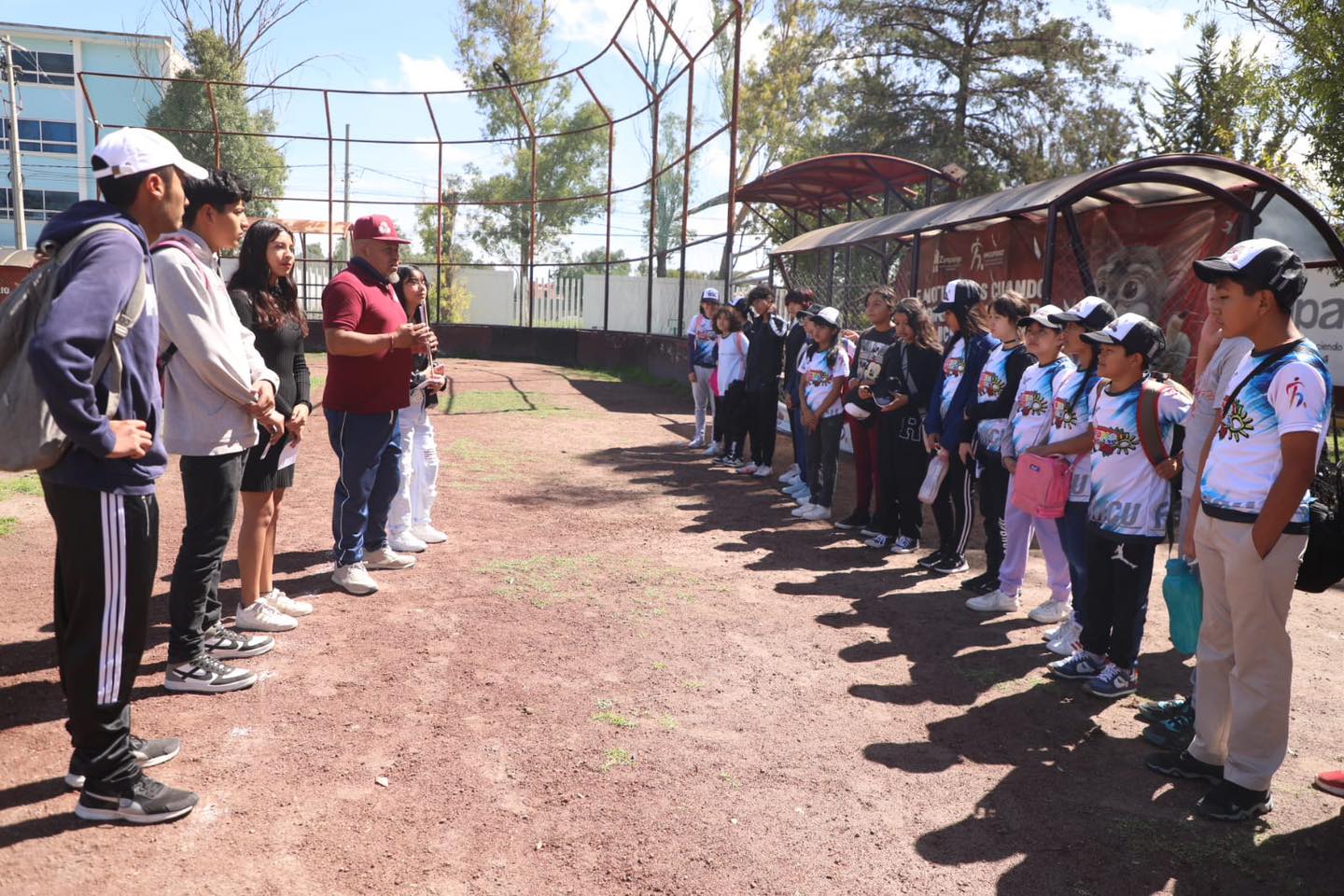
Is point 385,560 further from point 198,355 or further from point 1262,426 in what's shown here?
point 1262,426

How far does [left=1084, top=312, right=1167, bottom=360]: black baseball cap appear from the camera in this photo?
12.9 ft

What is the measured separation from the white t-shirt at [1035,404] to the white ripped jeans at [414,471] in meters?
3.45

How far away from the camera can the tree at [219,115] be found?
98.7ft

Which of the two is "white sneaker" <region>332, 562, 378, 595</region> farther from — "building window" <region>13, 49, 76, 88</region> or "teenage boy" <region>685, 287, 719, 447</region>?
"building window" <region>13, 49, 76, 88</region>

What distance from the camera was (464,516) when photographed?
699cm

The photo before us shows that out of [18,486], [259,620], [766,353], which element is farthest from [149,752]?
[766,353]

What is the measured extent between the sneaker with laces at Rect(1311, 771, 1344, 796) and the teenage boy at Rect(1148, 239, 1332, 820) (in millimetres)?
203

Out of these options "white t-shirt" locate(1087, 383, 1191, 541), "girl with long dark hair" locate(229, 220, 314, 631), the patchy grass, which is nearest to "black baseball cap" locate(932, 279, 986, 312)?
"white t-shirt" locate(1087, 383, 1191, 541)

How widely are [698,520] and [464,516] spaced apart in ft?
5.83

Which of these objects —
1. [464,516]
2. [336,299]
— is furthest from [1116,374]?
[464,516]

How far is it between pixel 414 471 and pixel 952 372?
347 cm

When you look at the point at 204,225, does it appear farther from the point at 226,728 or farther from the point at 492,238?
the point at 492,238

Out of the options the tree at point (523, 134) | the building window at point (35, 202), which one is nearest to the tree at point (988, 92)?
the tree at point (523, 134)

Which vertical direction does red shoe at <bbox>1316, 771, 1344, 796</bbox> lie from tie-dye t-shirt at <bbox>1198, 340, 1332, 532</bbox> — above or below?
below
